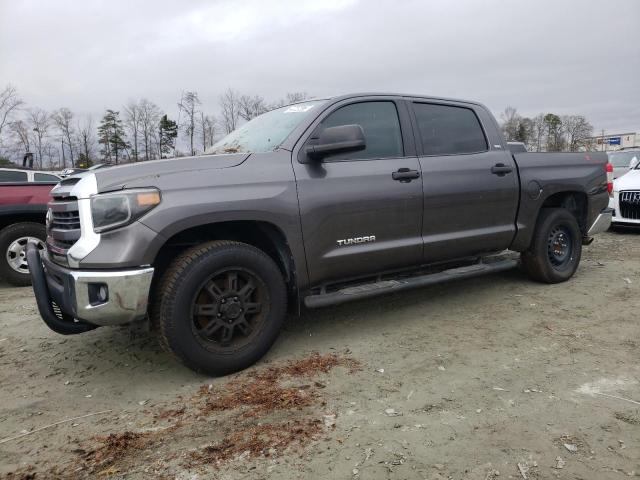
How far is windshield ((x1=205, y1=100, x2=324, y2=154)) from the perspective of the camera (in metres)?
3.57

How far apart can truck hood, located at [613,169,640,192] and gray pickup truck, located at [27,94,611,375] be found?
4539 millimetres

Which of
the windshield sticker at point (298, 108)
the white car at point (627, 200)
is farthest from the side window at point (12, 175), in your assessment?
the white car at point (627, 200)

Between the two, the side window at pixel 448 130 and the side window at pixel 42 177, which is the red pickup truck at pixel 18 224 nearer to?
the side window at pixel 42 177

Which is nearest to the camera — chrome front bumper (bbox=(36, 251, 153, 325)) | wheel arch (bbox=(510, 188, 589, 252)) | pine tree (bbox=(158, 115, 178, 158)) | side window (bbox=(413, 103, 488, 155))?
chrome front bumper (bbox=(36, 251, 153, 325))

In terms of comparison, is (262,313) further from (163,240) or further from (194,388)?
(163,240)

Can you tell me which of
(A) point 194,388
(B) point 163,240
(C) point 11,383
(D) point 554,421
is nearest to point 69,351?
(C) point 11,383

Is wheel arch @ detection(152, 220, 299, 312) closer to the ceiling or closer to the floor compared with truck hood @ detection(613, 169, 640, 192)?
closer to the floor

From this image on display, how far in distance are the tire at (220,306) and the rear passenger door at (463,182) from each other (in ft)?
4.88

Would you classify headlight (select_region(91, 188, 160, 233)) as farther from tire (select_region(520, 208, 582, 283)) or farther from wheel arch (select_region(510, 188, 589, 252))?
tire (select_region(520, 208, 582, 283))

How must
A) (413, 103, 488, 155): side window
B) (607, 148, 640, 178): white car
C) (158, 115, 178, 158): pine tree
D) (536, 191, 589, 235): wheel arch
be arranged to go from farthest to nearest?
(158, 115, 178, 158): pine tree, (607, 148, 640, 178): white car, (536, 191, 589, 235): wheel arch, (413, 103, 488, 155): side window

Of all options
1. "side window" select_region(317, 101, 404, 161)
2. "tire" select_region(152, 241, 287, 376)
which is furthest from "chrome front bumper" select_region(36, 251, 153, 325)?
"side window" select_region(317, 101, 404, 161)

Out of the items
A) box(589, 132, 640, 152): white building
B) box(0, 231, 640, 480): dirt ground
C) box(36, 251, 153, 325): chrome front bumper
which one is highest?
box(589, 132, 640, 152): white building

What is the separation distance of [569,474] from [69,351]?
11.4 ft

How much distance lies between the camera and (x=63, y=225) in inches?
119
